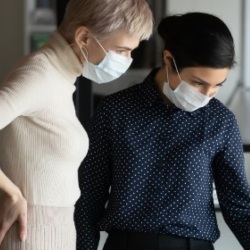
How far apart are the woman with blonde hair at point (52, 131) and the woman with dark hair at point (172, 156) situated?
0.18 meters

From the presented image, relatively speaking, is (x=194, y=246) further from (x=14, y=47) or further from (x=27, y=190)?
(x=14, y=47)

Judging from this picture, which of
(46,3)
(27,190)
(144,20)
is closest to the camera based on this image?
(27,190)

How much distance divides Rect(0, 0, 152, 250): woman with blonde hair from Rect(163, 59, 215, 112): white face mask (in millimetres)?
205

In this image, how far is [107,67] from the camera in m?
1.22

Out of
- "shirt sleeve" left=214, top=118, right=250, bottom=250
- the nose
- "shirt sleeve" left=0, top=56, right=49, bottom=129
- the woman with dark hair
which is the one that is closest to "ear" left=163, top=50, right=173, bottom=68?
the woman with dark hair

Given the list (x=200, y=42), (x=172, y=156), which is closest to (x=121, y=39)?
(x=200, y=42)

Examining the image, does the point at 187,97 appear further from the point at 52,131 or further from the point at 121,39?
the point at 52,131

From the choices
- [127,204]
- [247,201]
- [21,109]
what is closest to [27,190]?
[21,109]

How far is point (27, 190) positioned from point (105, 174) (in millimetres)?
355

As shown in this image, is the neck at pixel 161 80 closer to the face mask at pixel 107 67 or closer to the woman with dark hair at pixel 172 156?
the woman with dark hair at pixel 172 156

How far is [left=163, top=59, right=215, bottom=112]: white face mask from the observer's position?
4.27 ft

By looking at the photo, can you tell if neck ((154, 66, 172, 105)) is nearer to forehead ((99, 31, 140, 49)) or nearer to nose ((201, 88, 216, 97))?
Result: nose ((201, 88, 216, 97))

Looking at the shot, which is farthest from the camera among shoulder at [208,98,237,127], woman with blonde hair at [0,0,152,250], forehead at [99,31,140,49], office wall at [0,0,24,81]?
office wall at [0,0,24,81]

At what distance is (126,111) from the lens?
4.50ft
